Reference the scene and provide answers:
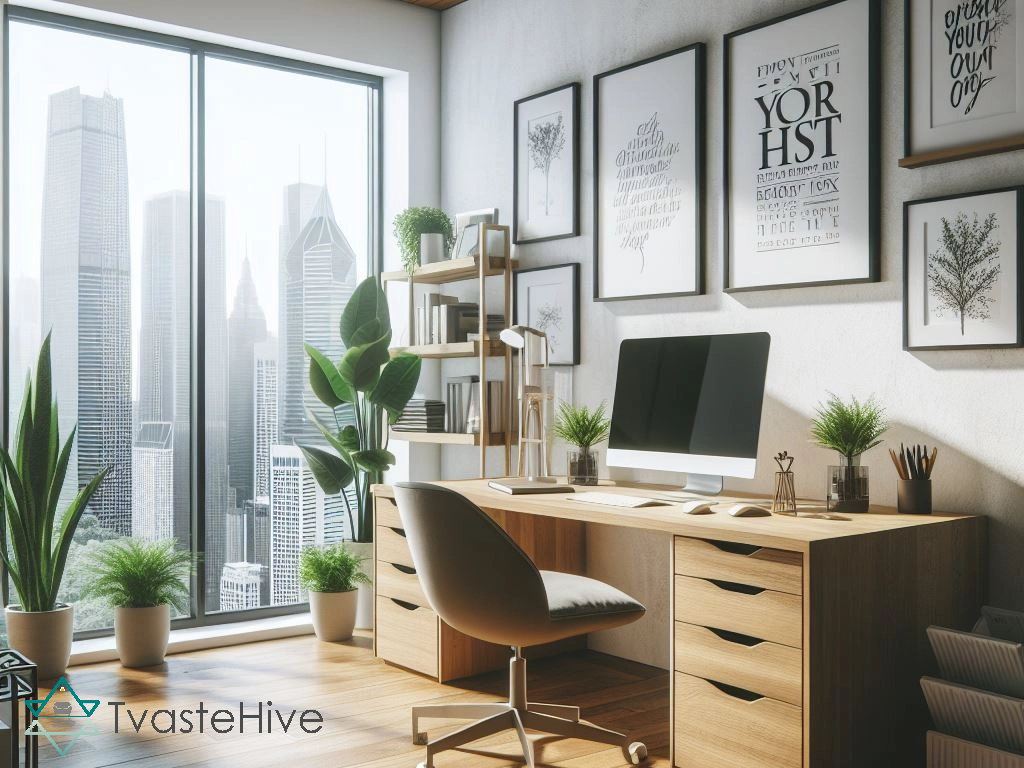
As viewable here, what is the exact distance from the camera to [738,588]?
251 centimetres

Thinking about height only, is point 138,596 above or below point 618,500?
below

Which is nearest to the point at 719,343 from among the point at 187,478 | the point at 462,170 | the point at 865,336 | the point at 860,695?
the point at 865,336

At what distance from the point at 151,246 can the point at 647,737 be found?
274 cm

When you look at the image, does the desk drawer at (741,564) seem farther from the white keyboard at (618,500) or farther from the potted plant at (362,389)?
the potted plant at (362,389)

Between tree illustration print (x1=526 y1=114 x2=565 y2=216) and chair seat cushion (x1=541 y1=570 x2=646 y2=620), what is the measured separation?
1.76 metres

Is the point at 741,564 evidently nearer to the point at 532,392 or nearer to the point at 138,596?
the point at 532,392

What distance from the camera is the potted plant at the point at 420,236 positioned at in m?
4.30

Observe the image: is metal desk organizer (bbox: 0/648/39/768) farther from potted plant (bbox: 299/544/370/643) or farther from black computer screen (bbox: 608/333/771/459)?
black computer screen (bbox: 608/333/771/459)

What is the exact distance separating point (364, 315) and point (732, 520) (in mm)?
2172

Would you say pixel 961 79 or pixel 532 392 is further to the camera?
pixel 532 392

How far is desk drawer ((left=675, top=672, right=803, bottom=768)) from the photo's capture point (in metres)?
2.30

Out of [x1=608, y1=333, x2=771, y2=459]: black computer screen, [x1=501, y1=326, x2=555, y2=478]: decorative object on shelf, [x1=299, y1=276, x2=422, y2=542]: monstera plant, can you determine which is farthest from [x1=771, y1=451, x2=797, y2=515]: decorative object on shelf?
[x1=299, y1=276, x2=422, y2=542]: monstera plant

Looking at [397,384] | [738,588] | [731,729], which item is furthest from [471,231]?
[731,729]

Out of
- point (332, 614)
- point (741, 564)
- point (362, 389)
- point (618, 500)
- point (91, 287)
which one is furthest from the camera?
point (362, 389)
